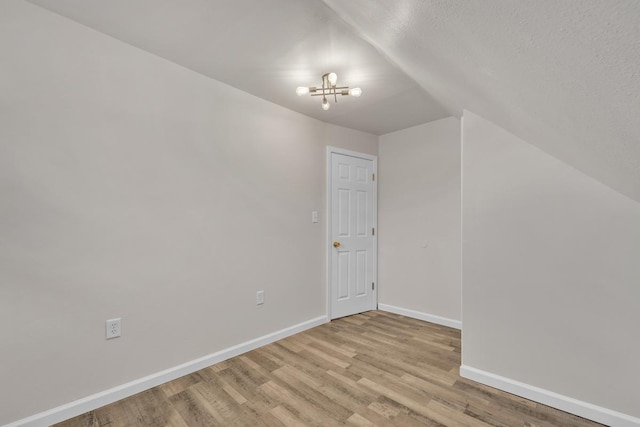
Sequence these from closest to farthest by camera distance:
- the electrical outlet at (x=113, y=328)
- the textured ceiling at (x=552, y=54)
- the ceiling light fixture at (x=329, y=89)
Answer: the textured ceiling at (x=552, y=54) < the electrical outlet at (x=113, y=328) < the ceiling light fixture at (x=329, y=89)

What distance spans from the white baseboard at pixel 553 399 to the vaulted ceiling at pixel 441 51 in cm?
128

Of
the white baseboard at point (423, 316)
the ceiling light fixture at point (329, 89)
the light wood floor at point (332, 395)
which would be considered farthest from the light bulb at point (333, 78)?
the white baseboard at point (423, 316)

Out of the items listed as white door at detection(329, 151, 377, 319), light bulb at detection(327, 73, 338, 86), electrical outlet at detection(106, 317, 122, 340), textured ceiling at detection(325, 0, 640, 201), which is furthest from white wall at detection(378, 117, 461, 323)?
electrical outlet at detection(106, 317, 122, 340)

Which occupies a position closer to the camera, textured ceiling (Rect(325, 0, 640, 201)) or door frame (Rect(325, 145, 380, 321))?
textured ceiling (Rect(325, 0, 640, 201))

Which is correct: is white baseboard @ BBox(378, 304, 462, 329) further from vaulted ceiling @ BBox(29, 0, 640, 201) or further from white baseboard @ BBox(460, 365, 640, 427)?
vaulted ceiling @ BBox(29, 0, 640, 201)

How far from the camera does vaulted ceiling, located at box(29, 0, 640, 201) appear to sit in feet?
1.61

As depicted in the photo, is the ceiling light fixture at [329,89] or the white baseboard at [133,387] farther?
the ceiling light fixture at [329,89]

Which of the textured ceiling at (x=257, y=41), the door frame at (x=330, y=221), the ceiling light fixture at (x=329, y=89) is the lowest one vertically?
the door frame at (x=330, y=221)

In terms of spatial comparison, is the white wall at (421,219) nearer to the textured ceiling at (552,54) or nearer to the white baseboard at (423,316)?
the white baseboard at (423,316)

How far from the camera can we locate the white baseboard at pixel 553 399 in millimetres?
1665

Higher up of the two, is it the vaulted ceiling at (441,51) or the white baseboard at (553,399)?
the vaulted ceiling at (441,51)

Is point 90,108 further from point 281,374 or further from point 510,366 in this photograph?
point 510,366

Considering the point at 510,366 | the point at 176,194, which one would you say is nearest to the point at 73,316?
the point at 176,194

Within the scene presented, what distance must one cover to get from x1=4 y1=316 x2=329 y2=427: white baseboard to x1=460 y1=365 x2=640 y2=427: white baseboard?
1.77 meters
